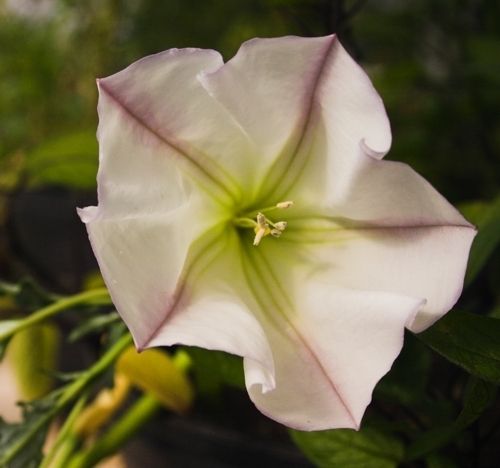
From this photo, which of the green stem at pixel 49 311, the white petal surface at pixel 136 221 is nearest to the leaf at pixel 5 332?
the green stem at pixel 49 311

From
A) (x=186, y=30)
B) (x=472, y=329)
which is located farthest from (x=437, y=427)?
(x=186, y=30)

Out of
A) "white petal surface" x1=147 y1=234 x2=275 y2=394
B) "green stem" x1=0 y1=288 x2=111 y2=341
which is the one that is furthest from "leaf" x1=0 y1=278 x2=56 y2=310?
"white petal surface" x1=147 y1=234 x2=275 y2=394

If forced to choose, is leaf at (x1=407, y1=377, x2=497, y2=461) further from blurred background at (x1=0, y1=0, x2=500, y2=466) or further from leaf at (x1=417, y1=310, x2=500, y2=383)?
blurred background at (x1=0, y1=0, x2=500, y2=466)

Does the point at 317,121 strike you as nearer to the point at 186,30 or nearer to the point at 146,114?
the point at 146,114

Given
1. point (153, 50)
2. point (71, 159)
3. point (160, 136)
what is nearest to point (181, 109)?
point (160, 136)

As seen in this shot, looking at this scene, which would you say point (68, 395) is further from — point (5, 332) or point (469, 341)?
point (469, 341)
